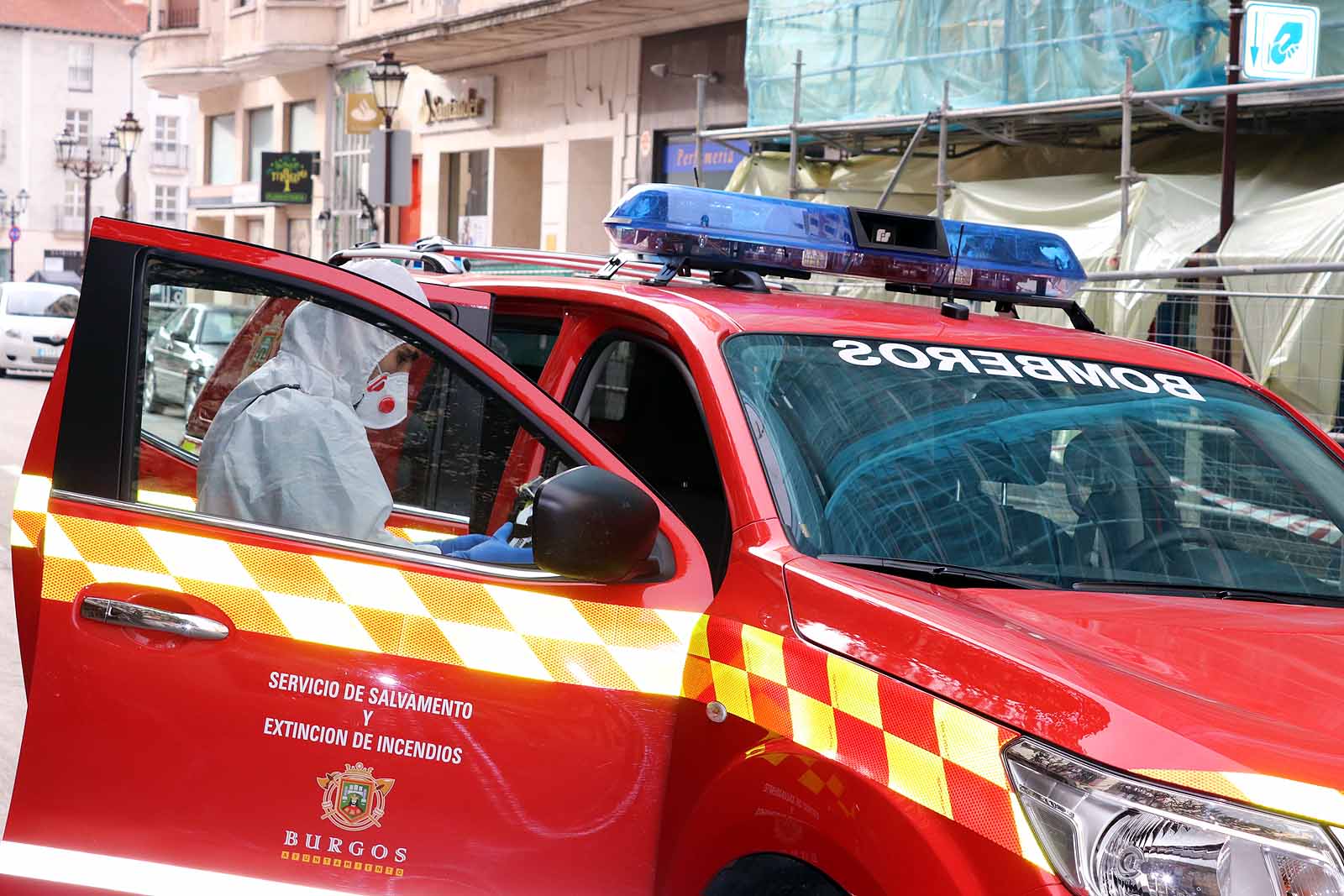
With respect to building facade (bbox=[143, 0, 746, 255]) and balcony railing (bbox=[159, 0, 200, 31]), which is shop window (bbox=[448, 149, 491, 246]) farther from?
balcony railing (bbox=[159, 0, 200, 31])

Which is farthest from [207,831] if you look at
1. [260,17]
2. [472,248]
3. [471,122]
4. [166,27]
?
[166,27]

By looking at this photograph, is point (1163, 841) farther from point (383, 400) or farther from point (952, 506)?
point (383, 400)

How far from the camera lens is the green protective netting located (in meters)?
13.1

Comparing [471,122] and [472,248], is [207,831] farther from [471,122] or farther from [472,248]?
[471,122]

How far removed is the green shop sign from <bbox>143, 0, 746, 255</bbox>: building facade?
0.32m

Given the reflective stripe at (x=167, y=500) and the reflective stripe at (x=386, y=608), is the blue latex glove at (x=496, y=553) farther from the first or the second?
the reflective stripe at (x=167, y=500)

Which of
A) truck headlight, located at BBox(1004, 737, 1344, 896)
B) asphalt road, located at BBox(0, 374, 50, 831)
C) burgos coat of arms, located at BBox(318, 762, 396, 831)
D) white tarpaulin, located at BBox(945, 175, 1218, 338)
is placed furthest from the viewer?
white tarpaulin, located at BBox(945, 175, 1218, 338)

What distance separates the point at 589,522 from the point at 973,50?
13.5m

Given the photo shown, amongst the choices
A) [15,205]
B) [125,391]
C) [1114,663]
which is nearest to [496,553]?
[125,391]

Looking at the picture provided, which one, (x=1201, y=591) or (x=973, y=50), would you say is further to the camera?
(x=973, y=50)

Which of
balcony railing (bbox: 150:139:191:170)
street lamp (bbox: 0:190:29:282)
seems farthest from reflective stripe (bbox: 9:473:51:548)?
balcony railing (bbox: 150:139:191:170)

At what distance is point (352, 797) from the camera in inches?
107

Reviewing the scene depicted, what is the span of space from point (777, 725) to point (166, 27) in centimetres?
3998

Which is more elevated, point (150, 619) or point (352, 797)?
point (150, 619)
